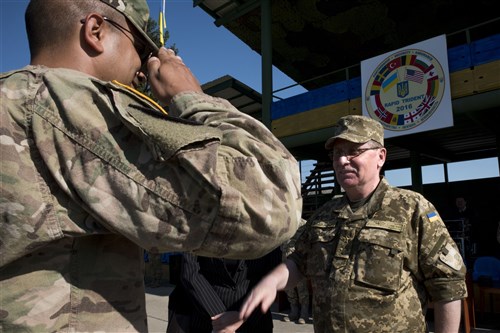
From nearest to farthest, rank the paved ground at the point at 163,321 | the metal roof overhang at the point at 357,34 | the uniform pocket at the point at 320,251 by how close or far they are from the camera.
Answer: the uniform pocket at the point at 320,251 → the paved ground at the point at 163,321 → the metal roof overhang at the point at 357,34

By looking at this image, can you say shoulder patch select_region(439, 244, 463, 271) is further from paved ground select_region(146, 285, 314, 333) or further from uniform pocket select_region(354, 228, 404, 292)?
paved ground select_region(146, 285, 314, 333)

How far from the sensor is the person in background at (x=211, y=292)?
105 inches

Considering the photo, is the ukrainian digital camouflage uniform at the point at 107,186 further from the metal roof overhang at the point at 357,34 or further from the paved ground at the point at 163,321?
the metal roof overhang at the point at 357,34

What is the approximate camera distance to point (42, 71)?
799mm

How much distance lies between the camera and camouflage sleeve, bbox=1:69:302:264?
71cm

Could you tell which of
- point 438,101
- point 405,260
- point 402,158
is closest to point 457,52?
point 438,101

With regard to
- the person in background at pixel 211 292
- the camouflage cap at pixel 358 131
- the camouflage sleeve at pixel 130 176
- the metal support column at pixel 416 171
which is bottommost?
the person in background at pixel 211 292

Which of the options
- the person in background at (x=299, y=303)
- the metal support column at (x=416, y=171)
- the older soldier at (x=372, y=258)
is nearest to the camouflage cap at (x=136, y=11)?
the older soldier at (x=372, y=258)

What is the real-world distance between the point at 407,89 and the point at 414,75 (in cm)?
28

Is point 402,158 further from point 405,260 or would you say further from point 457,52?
point 405,260

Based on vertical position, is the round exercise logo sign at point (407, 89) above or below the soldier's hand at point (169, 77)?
above

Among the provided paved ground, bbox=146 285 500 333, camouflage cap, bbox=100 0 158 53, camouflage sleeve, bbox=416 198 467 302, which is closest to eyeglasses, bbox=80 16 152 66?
camouflage cap, bbox=100 0 158 53

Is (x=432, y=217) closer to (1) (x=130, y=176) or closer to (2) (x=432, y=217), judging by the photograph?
(2) (x=432, y=217)

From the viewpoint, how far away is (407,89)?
6.81 metres
